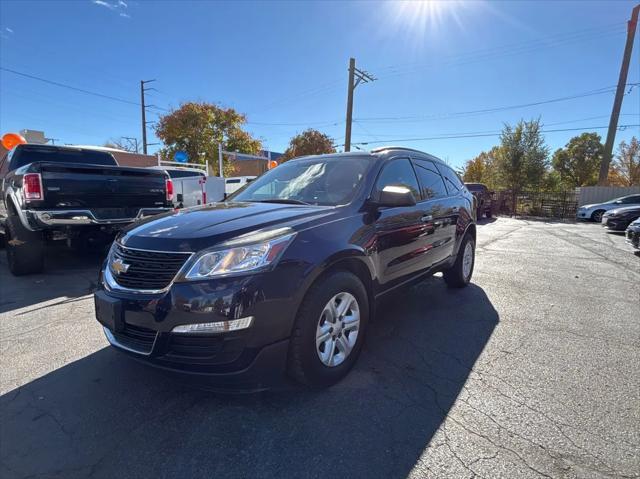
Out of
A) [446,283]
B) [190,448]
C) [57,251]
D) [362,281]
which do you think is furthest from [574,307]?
[57,251]

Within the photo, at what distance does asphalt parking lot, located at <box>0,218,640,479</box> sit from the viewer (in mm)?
1896

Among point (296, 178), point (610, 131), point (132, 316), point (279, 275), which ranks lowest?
point (132, 316)

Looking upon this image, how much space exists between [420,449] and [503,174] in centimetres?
2717

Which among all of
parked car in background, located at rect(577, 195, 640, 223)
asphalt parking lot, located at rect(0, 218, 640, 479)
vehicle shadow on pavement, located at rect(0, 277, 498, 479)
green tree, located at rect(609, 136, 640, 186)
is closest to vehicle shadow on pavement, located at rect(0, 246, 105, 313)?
asphalt parking lot, located at rect(0, 218, 640, 479)

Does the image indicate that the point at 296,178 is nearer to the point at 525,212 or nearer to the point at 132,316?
the point at 132,316

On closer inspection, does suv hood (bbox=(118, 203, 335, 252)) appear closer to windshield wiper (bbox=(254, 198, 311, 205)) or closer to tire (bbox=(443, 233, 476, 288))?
windshield wiper (bbox=(254, 198, 311, 205))

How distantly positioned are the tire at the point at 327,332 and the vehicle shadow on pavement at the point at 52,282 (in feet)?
12.3

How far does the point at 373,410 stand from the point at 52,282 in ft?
17.2

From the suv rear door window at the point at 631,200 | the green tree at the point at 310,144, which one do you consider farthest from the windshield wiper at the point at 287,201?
the green tree at the point at 310,144

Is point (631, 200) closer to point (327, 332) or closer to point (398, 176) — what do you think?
point (398, 176)

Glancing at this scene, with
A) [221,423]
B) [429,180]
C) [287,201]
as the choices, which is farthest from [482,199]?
[221,423]

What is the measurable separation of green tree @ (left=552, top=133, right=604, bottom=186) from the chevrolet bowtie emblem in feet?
169

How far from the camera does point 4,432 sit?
213 centimetres

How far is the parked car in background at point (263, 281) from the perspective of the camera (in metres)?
2.03
